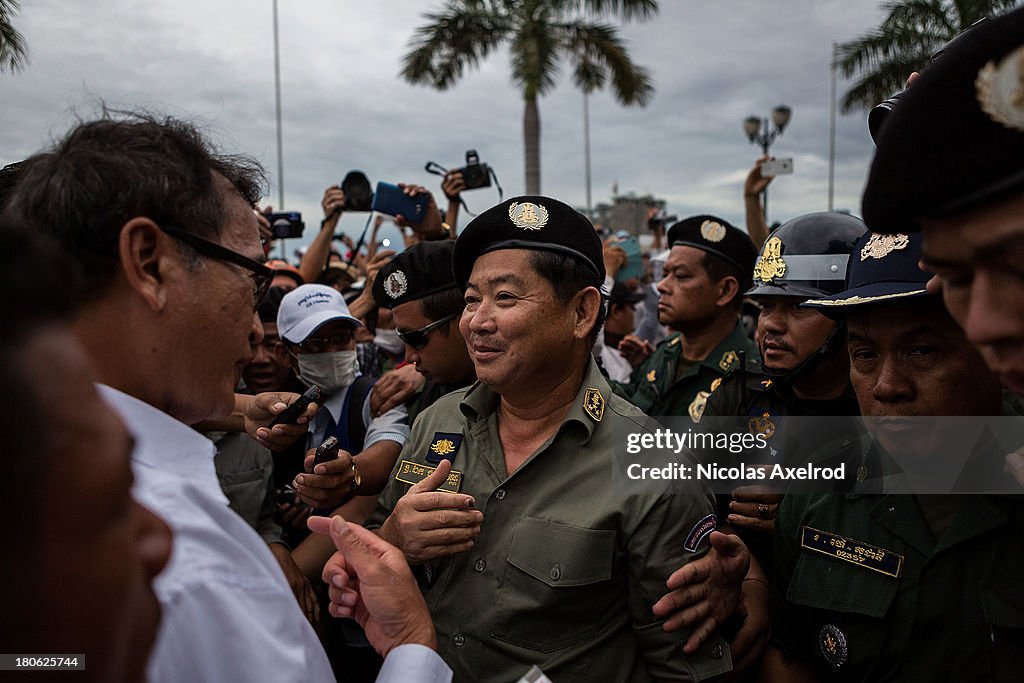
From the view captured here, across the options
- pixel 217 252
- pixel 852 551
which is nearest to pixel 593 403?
pixel 852 551

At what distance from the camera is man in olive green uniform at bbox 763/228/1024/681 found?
74.2 inches

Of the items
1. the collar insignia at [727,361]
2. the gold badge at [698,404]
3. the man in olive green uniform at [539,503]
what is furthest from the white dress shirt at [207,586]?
the collar insignia at [727,361]

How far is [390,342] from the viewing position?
5594 mm

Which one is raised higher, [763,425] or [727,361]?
[727,361]

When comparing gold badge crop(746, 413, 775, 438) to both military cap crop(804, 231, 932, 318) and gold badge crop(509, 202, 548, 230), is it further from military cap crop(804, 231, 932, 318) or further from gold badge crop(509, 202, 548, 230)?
gold badge crop(509, 202, 548, 230)

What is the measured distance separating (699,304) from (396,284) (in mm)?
2224

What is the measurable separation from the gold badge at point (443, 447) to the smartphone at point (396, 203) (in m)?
3.05

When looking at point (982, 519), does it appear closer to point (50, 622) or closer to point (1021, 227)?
point (1021, 227)

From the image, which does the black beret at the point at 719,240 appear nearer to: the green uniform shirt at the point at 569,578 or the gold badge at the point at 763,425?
the gold badge at the point at 763,425

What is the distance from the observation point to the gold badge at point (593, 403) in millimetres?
2463

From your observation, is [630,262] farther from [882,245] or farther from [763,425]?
[882,245]

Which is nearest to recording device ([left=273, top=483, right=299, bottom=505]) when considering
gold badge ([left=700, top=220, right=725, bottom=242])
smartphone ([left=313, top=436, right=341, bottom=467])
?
smartphone ([left=313, top=436, right=341, bottom=467])

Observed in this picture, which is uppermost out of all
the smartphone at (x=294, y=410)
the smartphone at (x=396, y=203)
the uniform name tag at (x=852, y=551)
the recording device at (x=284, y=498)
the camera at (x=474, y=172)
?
the camera at (x=474, y=172)

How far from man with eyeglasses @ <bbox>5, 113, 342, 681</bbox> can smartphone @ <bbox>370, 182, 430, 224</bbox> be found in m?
3.51
